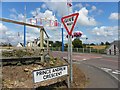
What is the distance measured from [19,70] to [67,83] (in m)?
→ 1.80

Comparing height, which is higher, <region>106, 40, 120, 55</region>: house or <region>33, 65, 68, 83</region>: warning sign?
<region>106, 40, 120, 55</region>: house

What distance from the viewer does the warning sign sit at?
5.17 m

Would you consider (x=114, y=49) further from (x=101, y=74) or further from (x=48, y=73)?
(x=48, y=73)

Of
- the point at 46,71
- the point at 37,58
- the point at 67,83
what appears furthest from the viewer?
the point at 37,58

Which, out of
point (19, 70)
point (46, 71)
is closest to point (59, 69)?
point (46, 71)

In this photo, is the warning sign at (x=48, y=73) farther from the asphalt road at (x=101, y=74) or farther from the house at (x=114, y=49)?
the house at (x=114, y=49)

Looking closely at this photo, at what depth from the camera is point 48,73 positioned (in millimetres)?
5555

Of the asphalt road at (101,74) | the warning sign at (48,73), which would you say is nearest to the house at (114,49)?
the asphalt road at (101,74)

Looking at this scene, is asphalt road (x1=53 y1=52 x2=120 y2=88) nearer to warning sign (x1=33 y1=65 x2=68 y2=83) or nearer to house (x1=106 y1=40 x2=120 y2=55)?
warning sign (x1=33 y1=65 x2=68 y2=83)

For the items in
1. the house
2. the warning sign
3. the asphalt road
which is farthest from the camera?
the house

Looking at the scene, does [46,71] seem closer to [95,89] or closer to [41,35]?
[95,89]

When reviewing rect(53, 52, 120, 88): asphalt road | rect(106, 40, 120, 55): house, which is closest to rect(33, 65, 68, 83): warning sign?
rect(53, 52, 120, 88): asphalt road

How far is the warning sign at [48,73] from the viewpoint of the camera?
5167mm

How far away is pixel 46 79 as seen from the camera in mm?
5500
